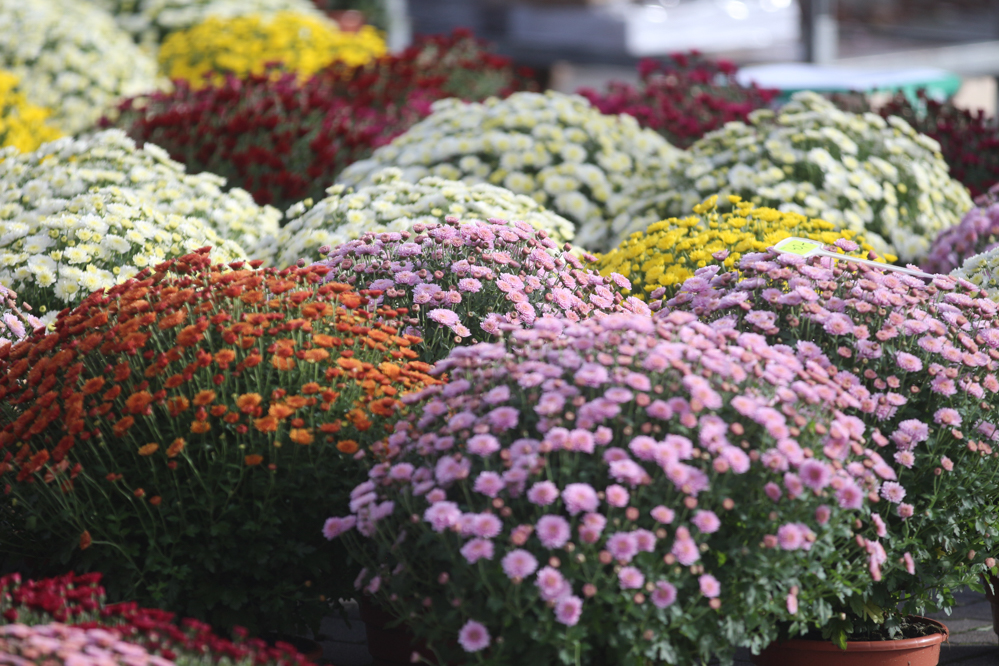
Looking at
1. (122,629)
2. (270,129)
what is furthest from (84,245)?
(270,129)

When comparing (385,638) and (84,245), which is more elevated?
(84,245)

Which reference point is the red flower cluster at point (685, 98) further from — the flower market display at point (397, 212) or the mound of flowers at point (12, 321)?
A: the mound of flowers at point (12, 321)

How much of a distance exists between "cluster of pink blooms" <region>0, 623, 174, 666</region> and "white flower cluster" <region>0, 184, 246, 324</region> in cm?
246

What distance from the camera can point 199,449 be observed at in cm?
328

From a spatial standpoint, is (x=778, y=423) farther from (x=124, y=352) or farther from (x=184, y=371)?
(x=124, y=352)

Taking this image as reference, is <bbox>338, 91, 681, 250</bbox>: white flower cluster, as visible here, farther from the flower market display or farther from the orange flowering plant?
the orange flowering plant

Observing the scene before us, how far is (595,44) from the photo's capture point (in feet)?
72.0

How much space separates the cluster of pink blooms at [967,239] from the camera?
537 centimetres

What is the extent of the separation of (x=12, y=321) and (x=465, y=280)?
69.1 inches

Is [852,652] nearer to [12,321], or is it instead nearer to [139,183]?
[12,321]

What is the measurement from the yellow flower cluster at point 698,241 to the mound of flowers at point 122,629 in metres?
2.72

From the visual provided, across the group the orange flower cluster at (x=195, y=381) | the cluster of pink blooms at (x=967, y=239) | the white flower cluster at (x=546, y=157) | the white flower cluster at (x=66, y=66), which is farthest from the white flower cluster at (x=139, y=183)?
the white flower cluster at (x=66, y=66)

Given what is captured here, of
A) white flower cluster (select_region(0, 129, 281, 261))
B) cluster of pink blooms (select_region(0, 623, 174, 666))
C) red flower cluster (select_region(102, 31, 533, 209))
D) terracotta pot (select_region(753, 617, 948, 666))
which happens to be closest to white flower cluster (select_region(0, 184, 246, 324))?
white flower cluster (select_region(0, 129, 281, 261))

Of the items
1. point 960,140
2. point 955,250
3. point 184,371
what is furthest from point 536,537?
point 960,140
